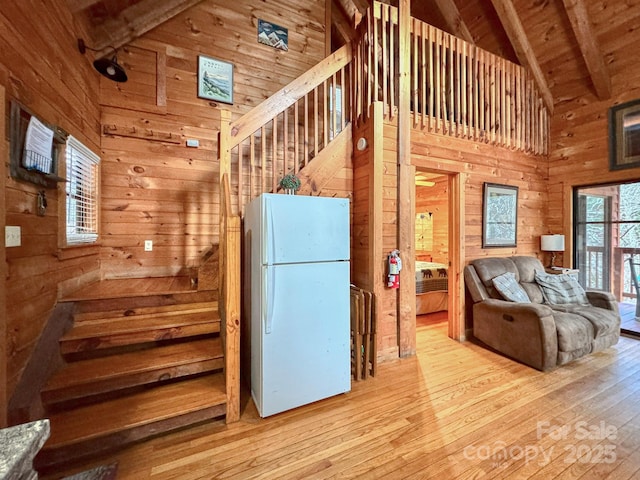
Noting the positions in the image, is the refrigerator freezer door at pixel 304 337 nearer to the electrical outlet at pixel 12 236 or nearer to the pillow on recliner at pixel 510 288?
the electrical outlet at pixel 12 236

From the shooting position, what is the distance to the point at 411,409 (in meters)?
2.06

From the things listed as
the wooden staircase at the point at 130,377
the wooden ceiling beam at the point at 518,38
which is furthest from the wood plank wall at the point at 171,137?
the wooden ceiling beam at the point at 518,38

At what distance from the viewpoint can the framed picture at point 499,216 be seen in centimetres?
364

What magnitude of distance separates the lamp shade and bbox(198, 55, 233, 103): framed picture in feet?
15.9

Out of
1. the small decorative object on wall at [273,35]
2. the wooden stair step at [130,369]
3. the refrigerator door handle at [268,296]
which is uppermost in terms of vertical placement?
the small decorative object on wall at [273,35]

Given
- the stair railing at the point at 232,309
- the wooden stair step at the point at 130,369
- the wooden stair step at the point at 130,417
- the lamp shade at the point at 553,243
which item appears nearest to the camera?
the wooden stair step at the point at 130,417

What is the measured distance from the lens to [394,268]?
2723mm

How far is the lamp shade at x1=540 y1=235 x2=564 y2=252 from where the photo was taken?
3902 millimetres

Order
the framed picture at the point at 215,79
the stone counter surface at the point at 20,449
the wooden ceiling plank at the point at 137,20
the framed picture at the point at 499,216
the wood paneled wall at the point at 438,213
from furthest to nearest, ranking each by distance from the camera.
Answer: the wood paneled wall at the point at 438,213 → the framed picture at the point at 499,216 → the framed picture at the point at 215,79 → the wooden ceiling plank at the point at 137,20 → the stone counter surface at the point at 20,449

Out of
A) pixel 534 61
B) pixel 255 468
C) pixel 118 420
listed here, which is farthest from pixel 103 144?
pixel 534 61

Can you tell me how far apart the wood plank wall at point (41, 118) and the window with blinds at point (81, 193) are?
14 centimetres

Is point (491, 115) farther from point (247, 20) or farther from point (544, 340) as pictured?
point (247, 20)

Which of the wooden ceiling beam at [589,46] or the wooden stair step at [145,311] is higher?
the wooden ceiling beam at [589,46]

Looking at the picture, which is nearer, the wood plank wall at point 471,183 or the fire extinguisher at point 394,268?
the fire extinguisher at point 394,268
